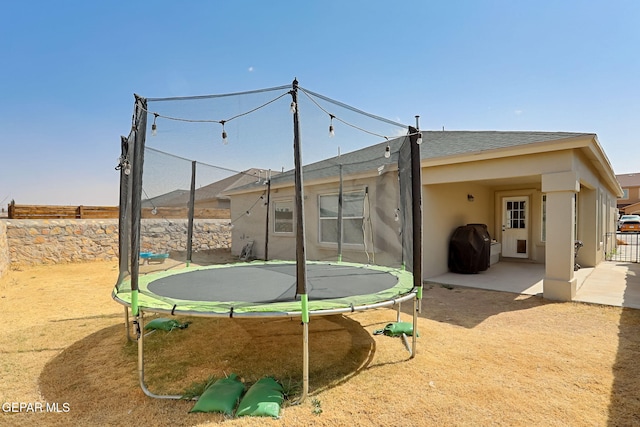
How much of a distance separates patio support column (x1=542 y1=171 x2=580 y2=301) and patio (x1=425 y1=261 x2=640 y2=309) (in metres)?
0.28

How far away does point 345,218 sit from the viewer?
5.01m

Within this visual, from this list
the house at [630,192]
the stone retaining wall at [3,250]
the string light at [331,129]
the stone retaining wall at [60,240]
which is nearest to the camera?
the string light at [331,129]

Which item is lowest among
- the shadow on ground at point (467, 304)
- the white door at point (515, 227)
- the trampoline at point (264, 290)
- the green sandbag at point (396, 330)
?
the shadow on ground at point (467, 304)

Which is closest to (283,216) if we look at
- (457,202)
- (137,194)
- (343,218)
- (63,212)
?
(343,218)

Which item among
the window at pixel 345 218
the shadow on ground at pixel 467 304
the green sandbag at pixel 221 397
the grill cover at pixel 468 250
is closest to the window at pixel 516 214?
the grill cover at pixel 468 250

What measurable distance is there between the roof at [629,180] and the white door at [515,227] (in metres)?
30.2

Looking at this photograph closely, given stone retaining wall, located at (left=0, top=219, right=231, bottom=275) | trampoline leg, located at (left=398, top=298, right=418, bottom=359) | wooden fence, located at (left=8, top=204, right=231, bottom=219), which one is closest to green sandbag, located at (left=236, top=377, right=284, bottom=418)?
trampoline leg, located at (left=398, top=298, right=418, bottom=359)

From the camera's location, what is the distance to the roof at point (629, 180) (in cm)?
2881

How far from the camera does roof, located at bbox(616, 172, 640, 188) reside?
2881cm

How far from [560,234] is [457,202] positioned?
8.41ft

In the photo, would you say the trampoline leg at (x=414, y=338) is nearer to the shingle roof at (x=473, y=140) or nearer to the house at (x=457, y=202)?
the house at (x=457, y=202)

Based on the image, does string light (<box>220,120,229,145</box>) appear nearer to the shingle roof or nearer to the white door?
the shingle roof

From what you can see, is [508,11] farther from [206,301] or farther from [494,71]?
[206,301]

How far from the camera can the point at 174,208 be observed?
3.90m
